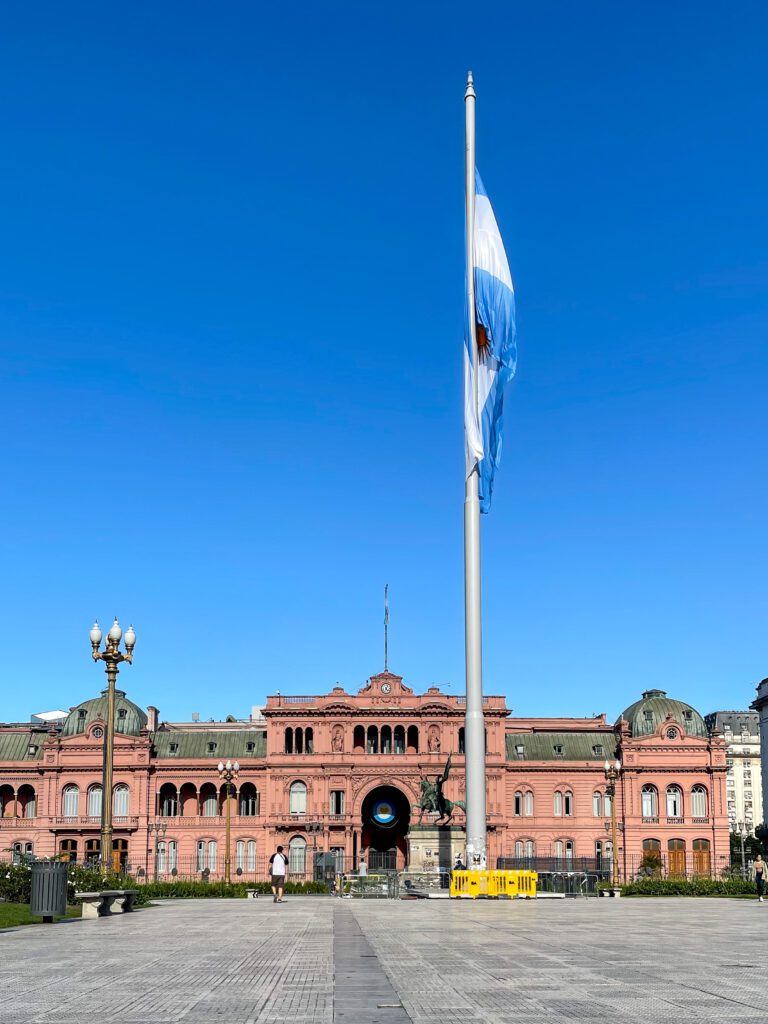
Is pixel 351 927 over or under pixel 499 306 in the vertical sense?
under

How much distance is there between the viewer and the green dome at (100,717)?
110 metres

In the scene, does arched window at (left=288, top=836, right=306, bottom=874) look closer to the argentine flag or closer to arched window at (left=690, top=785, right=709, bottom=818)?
arched window at (left=690, top=785, right=709, bottom=818)

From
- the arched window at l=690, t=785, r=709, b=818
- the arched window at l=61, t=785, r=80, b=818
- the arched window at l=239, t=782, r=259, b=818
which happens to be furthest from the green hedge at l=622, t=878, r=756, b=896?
the arched window at l=61, t=785, r=80, b=818

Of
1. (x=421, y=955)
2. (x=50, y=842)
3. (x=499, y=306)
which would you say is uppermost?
(x=499, y=306)

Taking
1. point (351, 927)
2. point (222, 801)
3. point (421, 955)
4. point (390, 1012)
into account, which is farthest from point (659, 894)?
point (222, 801)

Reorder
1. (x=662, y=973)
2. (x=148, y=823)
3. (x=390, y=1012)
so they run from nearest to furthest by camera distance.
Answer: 1. (x=390, y=1012)
2. (x=662, y=973)
3. (x=148, y=823)

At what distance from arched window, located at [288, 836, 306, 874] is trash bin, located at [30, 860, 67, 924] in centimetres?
7923

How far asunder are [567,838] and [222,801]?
30.9m

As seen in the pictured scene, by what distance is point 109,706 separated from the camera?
123 feet

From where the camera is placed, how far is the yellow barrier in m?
41.0

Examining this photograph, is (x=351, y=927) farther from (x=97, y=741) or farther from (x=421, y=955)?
(x=97, y=741)

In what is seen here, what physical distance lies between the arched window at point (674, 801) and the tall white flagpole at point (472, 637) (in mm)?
67946

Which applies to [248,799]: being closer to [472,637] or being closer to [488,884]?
[472,637]

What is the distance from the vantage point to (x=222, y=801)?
108688mm
